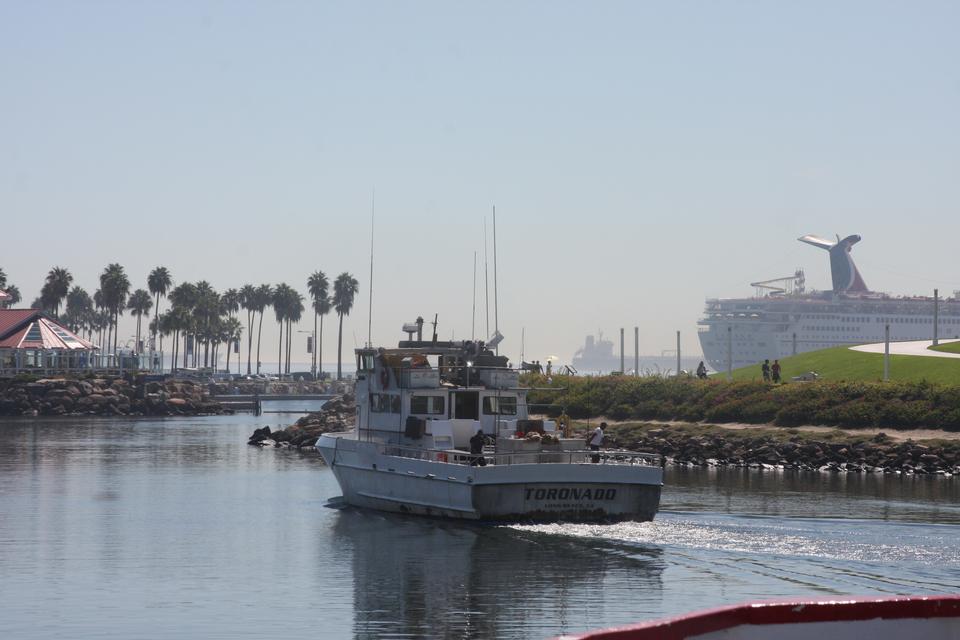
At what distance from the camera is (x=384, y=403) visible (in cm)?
3772

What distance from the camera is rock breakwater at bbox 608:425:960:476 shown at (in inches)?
2026

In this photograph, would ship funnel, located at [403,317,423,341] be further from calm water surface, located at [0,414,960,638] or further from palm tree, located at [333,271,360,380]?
palm tree, located at [333,271,360,380]

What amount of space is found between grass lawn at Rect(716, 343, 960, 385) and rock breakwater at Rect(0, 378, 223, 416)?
59.5 meters

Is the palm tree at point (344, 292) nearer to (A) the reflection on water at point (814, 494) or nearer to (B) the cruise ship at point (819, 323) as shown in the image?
(B) the cruise ship at point (819, 323)

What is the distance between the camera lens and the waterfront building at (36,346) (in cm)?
12456

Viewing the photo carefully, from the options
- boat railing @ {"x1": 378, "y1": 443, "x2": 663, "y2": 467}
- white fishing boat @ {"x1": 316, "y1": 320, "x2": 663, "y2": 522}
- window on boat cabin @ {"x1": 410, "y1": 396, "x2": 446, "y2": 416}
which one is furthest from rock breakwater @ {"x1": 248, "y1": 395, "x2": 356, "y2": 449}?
boat railing @ {"x1": 378, "y1": 443, "x2": 663, "y2": 467}

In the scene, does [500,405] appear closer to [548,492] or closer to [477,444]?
[477,444]

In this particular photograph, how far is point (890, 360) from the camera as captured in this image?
74188 millimetres

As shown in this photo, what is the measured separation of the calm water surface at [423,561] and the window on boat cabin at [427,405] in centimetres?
319

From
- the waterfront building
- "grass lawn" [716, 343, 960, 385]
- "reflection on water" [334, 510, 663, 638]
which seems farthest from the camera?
the waterfront building

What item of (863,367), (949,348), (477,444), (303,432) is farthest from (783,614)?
(949,348)

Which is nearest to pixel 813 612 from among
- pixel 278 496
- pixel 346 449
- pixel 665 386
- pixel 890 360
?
pixel 346 449

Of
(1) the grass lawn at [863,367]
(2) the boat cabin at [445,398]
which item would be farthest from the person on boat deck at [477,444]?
(1) the grass lawn at [863,367]

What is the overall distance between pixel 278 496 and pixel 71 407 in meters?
77.4
